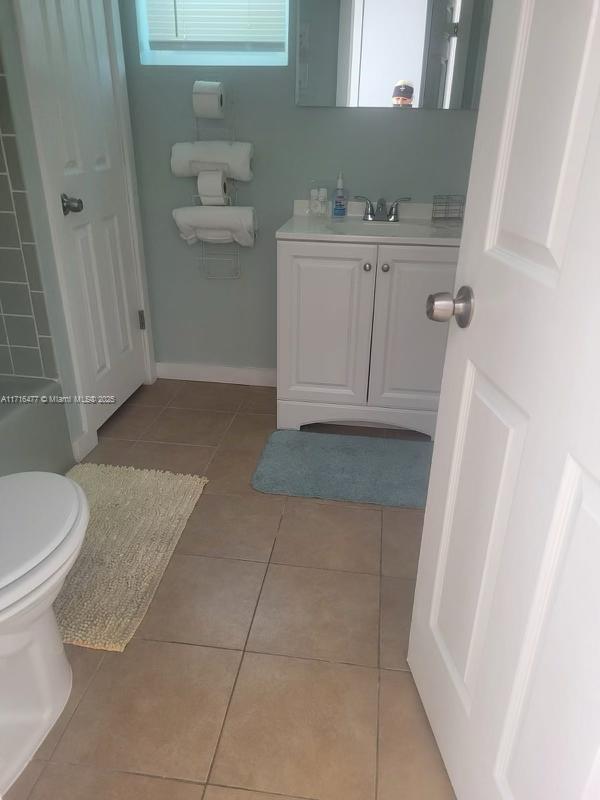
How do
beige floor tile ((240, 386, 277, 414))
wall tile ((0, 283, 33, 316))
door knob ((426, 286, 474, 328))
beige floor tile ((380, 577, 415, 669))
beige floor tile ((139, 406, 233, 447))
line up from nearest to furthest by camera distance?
door knob ((426, 286, 474, 328)) < beige floor tile ((380, 577, 415, 669)) < wall tile ((0, 283, 33, 316)) < beige floor tile ((139, 406, 233, 447)) < beige floor tile ((240, 386, 277, 414))

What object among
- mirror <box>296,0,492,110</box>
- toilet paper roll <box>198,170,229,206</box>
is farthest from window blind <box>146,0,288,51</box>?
toilet paper roll <box>198,170,229,206</box>

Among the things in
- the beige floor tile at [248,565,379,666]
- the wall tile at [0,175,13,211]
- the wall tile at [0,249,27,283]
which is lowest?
the beige floor tile at [248,565,379,666]

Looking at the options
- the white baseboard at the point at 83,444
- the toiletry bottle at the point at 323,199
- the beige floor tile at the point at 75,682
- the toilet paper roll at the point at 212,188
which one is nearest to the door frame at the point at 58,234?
the white baseboard at the point at 83,444

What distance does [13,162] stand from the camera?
1.79 m

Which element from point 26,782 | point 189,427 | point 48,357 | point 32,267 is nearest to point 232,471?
point 189,427

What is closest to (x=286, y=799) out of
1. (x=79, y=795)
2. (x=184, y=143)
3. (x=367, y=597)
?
(x=79, y=795)

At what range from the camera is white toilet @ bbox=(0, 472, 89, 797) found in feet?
3.48

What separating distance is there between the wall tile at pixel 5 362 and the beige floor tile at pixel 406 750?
162cm

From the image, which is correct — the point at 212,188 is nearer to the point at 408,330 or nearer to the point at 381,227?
the point at 381,227

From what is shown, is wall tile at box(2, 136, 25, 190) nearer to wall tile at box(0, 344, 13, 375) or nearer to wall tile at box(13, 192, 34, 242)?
wall tile at box(13, 192, 34, 242)

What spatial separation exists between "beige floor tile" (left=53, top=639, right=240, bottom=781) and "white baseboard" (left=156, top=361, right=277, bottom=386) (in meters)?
1.66

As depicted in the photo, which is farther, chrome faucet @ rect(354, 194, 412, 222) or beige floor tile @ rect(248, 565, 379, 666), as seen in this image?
chrome faucet @ rect(354, 194, 412, 222)

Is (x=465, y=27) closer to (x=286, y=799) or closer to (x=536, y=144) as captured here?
(x=536, y=144)

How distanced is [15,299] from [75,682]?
1.26 metres
